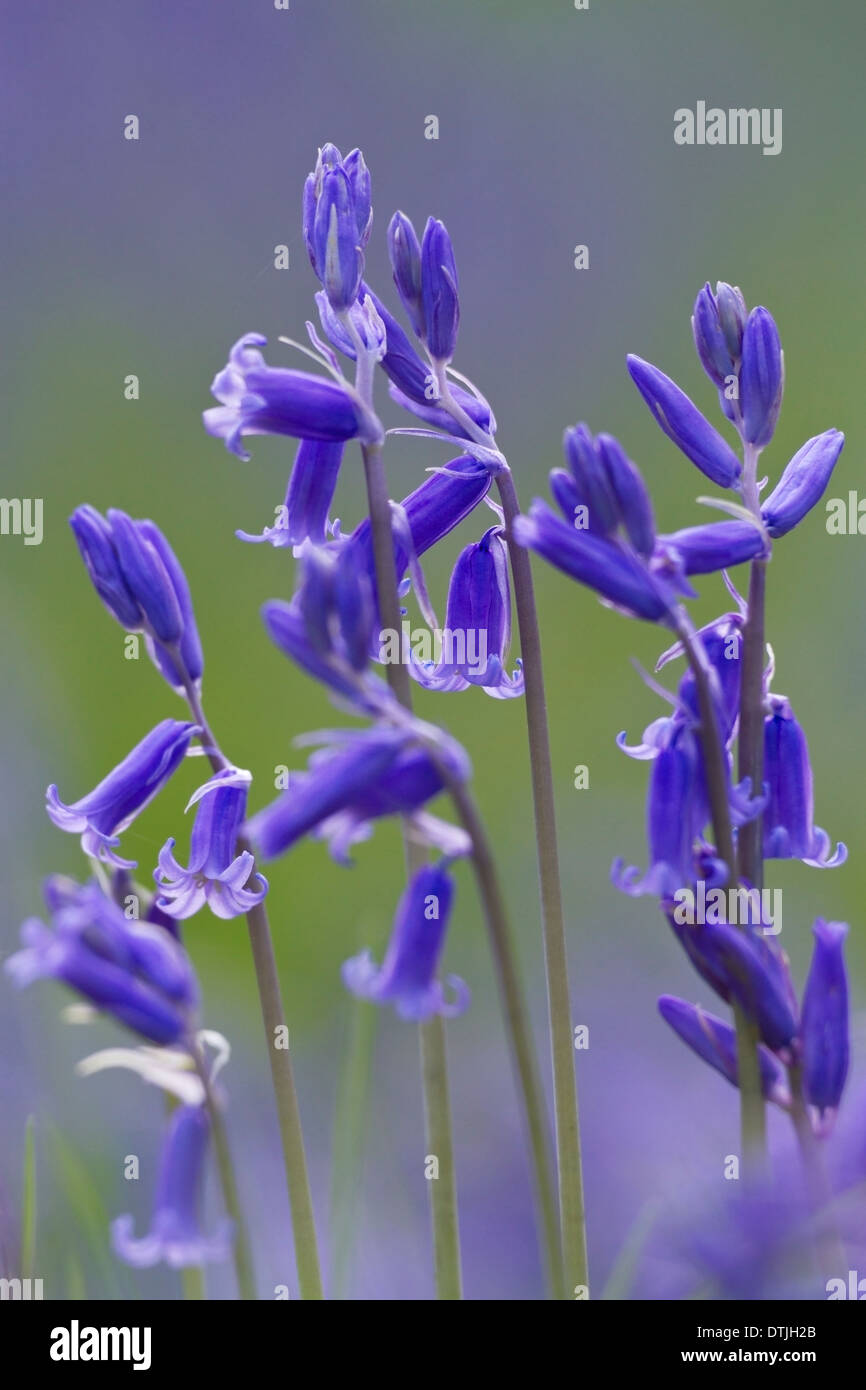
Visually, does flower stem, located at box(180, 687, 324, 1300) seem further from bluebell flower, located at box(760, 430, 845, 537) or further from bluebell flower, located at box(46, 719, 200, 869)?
bluebell flower, located at box(760, 430, 845, 537)

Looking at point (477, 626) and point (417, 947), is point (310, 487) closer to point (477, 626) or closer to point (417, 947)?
point (477, 626)

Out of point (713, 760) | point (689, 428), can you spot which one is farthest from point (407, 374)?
point (713, 760)

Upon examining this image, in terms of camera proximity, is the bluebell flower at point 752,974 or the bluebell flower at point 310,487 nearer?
the bluebell flower at point 752,974

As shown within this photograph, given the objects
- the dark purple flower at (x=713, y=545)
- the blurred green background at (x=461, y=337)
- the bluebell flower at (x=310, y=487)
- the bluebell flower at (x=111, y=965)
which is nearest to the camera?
the bluebell flower at (x=111, y=965)

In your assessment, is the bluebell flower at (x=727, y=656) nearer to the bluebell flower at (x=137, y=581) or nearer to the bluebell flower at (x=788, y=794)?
the bluebell flower at (x=788, y=794)

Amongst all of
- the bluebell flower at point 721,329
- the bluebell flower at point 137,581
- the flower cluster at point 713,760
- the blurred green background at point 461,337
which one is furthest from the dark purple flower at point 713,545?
the blurred green background at point 461,337

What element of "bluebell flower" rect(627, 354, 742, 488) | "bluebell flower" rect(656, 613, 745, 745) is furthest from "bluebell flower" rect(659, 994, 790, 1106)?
"bluebell flower" rect(627, 354, 742, 488)
